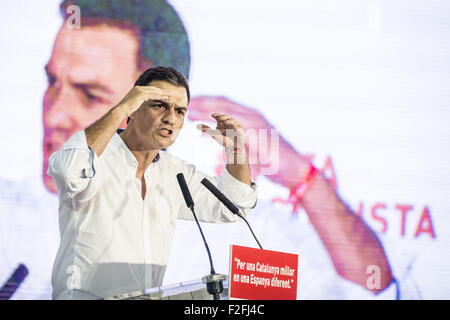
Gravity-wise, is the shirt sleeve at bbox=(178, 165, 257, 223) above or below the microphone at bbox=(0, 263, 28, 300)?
above

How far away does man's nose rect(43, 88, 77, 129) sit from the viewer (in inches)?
126

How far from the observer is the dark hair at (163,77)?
3213mm

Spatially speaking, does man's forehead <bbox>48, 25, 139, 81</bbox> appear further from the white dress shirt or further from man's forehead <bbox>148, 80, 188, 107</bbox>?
the white dress shirt

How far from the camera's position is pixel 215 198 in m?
3.24

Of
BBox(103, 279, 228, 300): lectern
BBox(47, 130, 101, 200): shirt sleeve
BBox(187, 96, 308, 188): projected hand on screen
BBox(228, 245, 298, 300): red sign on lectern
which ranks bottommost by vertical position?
BBox(103, 279, 228, 300): lectern

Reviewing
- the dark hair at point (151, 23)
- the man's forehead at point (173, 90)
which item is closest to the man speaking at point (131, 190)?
the man's forehead at point (173, 90)

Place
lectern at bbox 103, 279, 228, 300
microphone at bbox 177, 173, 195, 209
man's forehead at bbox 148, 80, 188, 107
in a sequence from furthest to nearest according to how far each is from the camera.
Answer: man's forehead at bbox 148, 80, 188, 107
microphone at bbox 177, 173, 195, 209
lectern at bbox 103, 279, 228, 300

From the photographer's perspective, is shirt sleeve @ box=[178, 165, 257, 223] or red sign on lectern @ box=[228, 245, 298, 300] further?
shirt sleeve @ box=[178, 165, 257, 223]

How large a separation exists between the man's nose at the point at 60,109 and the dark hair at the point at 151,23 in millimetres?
390

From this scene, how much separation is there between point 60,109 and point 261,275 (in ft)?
4.95

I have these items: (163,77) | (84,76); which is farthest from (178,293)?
(84,76)

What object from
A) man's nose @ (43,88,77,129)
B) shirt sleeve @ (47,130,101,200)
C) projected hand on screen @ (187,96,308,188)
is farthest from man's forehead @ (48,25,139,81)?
shirt sleeve @ (47,130,101,200)

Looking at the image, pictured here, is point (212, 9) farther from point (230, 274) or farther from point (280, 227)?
point (230, 274)
